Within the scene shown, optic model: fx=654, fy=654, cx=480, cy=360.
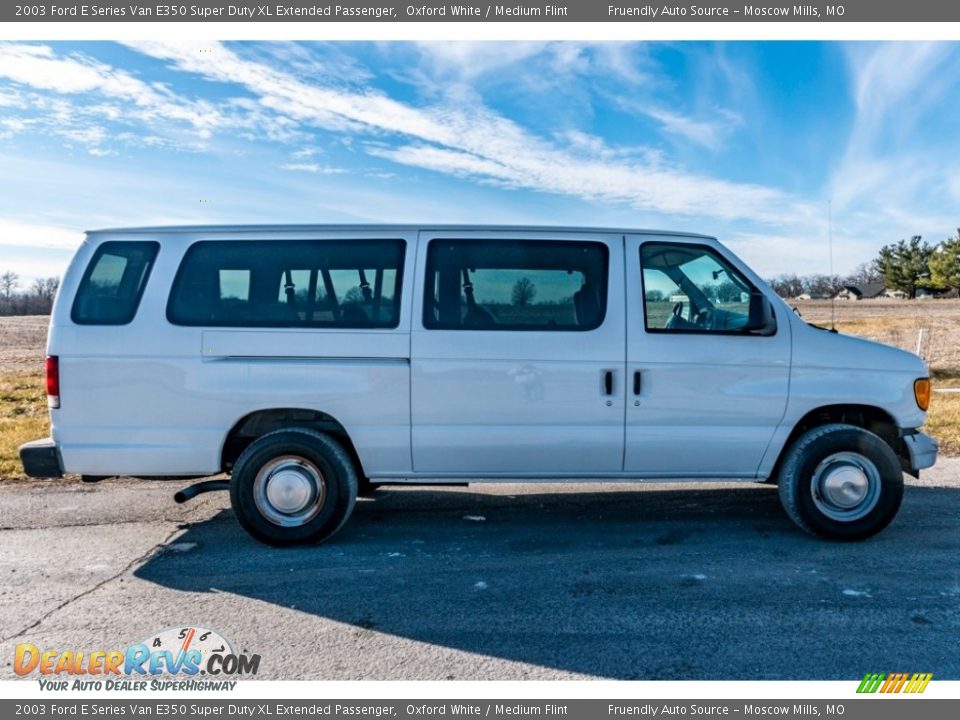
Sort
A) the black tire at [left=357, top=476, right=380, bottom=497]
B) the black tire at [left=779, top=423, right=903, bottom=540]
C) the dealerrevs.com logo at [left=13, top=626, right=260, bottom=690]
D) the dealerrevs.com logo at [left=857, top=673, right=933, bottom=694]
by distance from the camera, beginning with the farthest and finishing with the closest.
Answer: the black tire at [left=357, top=476, right=380, bottom=497] → the black tire at [left=779, top=423, right=903, bottom=540] → the dealerrevs.com logo at [left=13, top=626, right=260, bottom=690] → the dealerrevs.com logo at [left=857, top=673, right=933, bottom=694]

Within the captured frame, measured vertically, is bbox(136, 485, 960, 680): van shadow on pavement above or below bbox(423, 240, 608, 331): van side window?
below

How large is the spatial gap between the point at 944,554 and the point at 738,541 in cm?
128

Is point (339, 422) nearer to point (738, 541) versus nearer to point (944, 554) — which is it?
point (738, 541)

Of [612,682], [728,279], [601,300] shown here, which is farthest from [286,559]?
[728,279]

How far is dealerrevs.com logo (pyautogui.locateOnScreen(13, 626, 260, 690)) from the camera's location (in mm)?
3031

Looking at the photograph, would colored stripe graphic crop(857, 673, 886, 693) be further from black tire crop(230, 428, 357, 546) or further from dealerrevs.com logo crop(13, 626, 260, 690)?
black tire crop(230, 428, 357, 546)

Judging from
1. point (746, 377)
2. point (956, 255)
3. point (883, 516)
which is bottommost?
point (883, 516)

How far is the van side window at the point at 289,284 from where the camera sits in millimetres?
4500

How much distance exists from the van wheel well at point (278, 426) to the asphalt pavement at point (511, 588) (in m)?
0.63

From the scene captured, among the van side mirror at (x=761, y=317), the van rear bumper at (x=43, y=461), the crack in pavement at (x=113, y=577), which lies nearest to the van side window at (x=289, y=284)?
the van rear bumper at (x=43, y=461)

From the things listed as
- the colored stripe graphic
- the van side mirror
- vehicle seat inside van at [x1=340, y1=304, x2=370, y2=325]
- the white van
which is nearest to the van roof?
the white van

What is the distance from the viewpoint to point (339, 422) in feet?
14.9

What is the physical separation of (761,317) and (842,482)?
50.9 inches

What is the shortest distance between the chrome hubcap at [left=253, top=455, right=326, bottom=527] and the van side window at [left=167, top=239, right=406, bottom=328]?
3.20 ft
